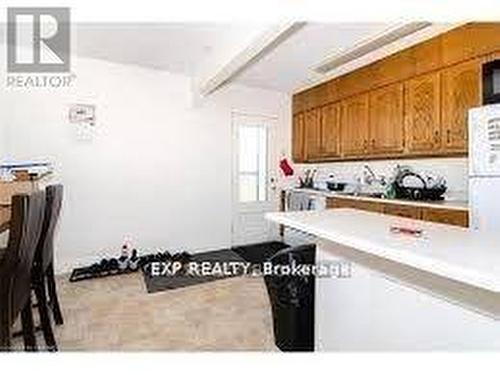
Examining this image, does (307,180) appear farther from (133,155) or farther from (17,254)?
(17,254)

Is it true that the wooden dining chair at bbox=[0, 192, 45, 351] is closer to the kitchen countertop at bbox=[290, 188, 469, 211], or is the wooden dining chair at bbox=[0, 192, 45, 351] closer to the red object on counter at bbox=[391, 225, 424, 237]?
the red object on counter at bbox=[391, 225, 424, 237]

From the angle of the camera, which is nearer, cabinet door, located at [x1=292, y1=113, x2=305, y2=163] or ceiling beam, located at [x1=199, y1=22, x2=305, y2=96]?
ceiling beam, located at [x1=199, y1=22, x2=305, y2=96]

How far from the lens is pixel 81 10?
1046 millimetres

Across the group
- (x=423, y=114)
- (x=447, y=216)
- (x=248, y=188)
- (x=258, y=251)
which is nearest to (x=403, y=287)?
(x=447, y=216)

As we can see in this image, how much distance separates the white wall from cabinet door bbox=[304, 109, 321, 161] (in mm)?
885

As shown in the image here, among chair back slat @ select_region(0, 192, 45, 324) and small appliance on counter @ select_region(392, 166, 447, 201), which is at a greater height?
small appliance on counter @ select_region(392, 166, 447, 201)

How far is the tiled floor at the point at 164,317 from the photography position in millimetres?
2621

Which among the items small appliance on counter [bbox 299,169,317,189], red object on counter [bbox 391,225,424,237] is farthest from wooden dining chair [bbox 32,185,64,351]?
small appliance on counter [bbox 299,169,317,189]

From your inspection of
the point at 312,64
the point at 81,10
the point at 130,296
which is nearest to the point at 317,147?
the point at 312,64

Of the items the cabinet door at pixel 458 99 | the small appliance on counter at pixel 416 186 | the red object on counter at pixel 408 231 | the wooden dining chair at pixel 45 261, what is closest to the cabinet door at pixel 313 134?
the small appliance on counter at pixel 416 186

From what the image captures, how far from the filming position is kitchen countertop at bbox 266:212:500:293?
40.3 inches

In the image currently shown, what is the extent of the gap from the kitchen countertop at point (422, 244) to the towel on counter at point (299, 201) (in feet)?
10.4

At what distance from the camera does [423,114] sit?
147 inches

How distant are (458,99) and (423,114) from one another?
1.34ft
